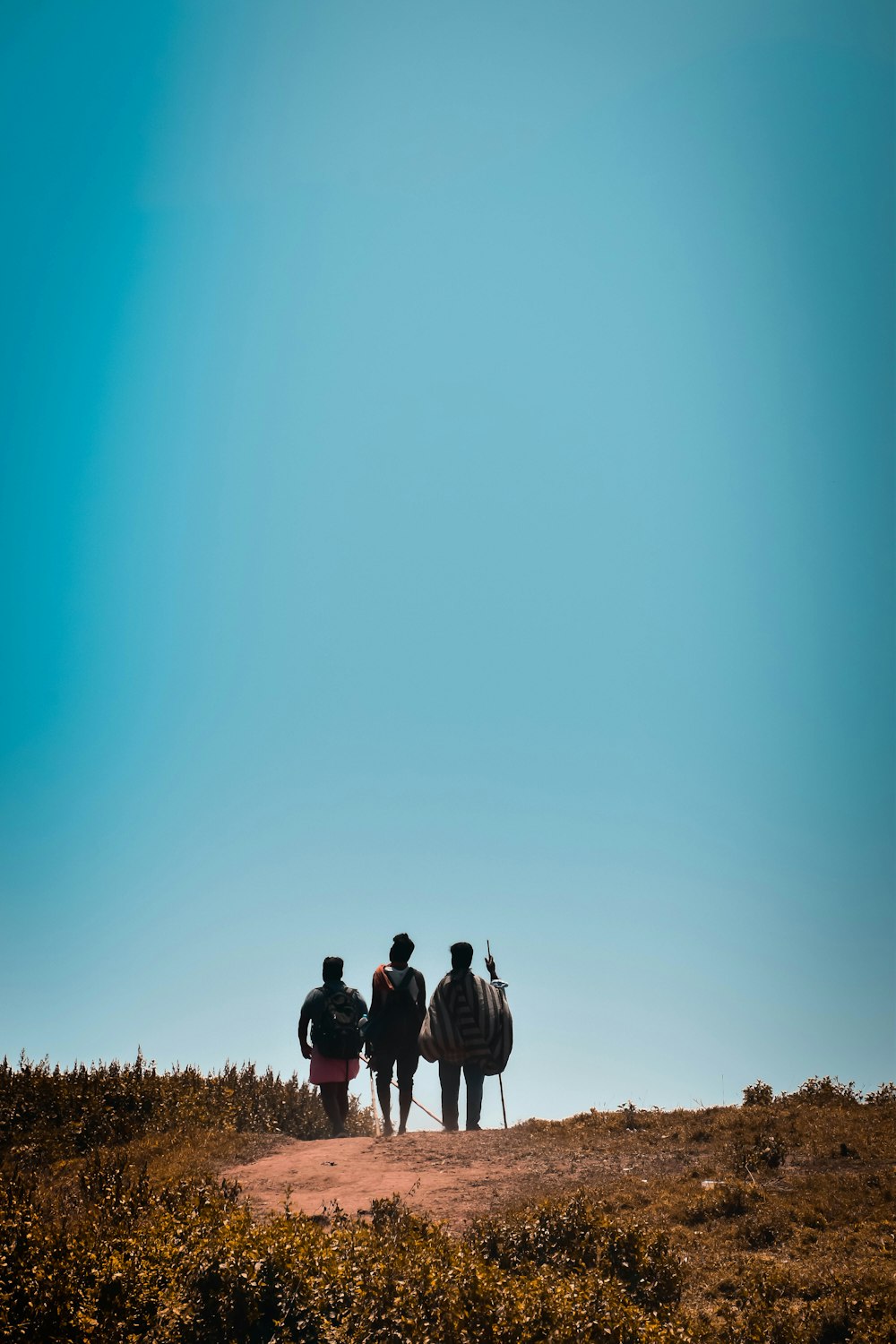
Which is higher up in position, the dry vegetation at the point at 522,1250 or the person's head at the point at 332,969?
the person's head at the point at 332,969

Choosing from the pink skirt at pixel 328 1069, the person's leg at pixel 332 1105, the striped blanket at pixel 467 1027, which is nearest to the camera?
the striped blanket at pixel 467 1027

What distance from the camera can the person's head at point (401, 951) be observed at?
1262 cm

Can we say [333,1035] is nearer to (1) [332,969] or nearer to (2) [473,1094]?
(1) [332,969]

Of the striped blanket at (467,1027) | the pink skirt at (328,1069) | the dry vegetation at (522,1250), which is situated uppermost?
the striped blanket at (467,1027)

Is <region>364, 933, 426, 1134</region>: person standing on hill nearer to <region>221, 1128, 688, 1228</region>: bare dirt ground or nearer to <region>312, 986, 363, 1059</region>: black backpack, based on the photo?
<region>312, 986, 363, 1059</region>: black backpack

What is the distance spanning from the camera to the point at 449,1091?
12367 millimetres

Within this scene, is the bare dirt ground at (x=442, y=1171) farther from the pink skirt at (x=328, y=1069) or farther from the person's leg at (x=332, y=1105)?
the person's leg at (x=332, y=1105)

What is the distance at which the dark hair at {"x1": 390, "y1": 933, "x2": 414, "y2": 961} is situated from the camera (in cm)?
1262

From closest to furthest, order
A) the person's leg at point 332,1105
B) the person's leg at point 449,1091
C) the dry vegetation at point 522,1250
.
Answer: the dry vegetation at point 522,1250
the person's leg at point 449,1091
the person's leg at point 332,1105

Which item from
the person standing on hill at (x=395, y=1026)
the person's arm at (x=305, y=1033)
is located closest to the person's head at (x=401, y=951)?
the person standing on hill at (x=395, y=1026)

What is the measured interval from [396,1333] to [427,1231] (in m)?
1.47

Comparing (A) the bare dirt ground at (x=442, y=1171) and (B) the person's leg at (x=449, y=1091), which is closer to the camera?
(A) the bare dirt ground at (x=442, y=1171)

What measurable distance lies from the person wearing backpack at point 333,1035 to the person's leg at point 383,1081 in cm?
30

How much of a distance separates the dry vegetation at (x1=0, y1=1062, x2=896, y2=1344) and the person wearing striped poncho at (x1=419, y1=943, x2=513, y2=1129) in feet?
4.19
